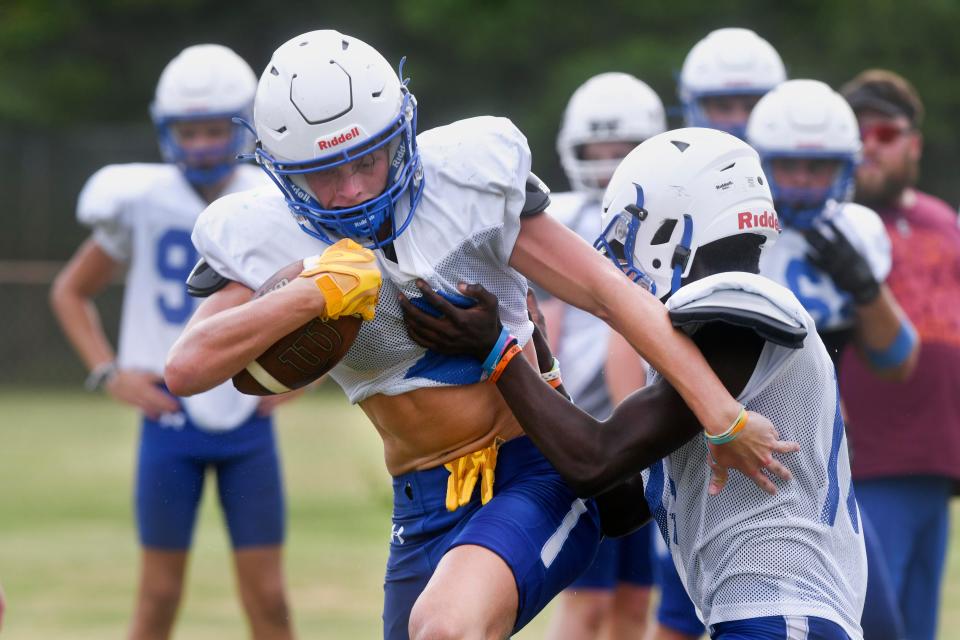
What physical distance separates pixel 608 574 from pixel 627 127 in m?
1.70

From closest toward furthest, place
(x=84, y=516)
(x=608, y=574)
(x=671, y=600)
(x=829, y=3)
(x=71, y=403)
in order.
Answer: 1. (x=671, y=600)
2. (x=608, y=574)
3. (x=84, y=516)
4. (x=71, y=403)
5. (x=829, y=3)

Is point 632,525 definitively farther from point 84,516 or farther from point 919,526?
point 84,516

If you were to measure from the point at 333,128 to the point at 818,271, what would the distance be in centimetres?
220

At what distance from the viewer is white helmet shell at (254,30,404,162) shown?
10.6 feet

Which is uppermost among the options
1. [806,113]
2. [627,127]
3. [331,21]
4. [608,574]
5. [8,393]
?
[806,113]

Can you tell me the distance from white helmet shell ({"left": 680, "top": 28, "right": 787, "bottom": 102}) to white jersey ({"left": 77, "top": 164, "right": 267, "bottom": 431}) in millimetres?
1716

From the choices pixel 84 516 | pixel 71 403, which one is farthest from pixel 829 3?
pixel 84 516

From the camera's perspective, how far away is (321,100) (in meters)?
3.25

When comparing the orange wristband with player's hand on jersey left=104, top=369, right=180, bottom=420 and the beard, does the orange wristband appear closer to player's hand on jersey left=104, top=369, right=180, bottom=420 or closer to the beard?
player's hand on jersey left=104, top=369, right=180, bottom=420

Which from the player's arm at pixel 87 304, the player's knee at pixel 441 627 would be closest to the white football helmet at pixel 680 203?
the player's knee at pixel 441 627

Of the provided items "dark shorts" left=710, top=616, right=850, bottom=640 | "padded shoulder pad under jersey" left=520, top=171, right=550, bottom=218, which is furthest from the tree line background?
"dark shorts" left=710, top=616, right=850, bottom=640

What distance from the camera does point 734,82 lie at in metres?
5.69

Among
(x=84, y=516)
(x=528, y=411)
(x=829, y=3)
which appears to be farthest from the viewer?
(x=829, y=3)

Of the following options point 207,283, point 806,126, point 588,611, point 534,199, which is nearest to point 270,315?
point 207,283
